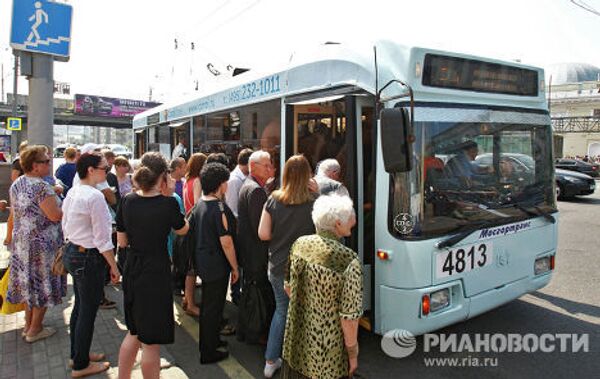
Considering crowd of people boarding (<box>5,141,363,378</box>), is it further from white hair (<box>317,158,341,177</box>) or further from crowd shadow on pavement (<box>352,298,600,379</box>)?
crowd shadow on pavement (<box>352,298,600,379</box>)

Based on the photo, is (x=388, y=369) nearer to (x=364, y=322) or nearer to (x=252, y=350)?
(x=364, y=322)

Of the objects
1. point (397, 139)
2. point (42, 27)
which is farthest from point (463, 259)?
point (42, 27)

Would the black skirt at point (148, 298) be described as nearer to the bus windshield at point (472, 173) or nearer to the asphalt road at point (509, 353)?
the asphalt road at point (509, 353)

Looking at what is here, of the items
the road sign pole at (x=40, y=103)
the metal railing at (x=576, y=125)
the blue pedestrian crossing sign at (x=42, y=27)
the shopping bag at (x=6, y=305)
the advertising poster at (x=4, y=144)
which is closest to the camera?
the shopping bag at (x=6, y=305)

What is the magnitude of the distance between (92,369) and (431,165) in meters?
3.21

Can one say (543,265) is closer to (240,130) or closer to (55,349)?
(240,130)

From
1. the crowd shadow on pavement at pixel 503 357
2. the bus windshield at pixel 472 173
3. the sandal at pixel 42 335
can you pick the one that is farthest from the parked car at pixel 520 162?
the sandal at pixel 42 335

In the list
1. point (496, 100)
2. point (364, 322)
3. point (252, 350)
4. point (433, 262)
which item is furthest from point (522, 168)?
point (252, 350)

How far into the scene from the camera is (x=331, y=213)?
2400mm

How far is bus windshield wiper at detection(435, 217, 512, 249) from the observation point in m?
3.37

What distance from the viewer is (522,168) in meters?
4.17

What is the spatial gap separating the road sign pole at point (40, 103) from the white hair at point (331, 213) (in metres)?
4.66

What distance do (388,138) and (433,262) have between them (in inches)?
42.3

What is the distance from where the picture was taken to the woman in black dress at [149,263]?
113 inches
